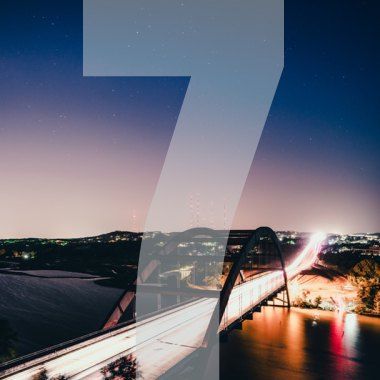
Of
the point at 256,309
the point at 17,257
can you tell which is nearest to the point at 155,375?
the point at 256,309

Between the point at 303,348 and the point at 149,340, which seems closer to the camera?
the point at 149,340

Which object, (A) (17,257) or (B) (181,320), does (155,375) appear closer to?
(B) (181,320)

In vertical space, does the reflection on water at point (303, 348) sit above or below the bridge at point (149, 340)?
below

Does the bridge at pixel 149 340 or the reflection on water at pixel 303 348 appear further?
the reflection on water at pixel 303 348

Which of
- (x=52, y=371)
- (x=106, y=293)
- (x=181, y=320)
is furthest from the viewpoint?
(x=106, y=293)

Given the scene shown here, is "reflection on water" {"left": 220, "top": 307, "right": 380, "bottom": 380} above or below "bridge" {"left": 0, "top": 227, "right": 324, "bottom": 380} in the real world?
below

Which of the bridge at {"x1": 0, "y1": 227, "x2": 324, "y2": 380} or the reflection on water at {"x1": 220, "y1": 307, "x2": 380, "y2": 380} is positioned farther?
the reflection on water at {"x1": 220, "y1": 307, "x2": 380, "y2": 380}

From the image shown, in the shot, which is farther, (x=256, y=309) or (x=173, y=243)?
(x=173, y=243)

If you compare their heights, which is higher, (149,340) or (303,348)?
(149,340)
